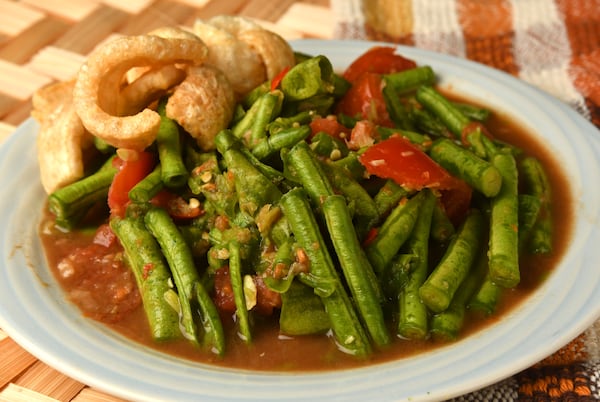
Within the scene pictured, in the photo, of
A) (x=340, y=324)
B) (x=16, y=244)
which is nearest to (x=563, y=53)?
(x=340, y=324)

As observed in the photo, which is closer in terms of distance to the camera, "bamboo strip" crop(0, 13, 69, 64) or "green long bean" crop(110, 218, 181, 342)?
"green long bean" crop(110, 218, 181, 342)

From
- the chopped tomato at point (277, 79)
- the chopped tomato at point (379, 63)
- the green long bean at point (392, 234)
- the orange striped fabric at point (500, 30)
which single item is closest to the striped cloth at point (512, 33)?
the orange striped fabric at point (500, 30)

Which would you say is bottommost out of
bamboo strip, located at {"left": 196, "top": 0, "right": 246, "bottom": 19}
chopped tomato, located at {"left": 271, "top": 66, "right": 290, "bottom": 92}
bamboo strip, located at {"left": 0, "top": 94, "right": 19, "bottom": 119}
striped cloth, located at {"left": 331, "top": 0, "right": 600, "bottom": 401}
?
striped cloth, located at {"left": 331, "top": 0, "right": 600, "bottom": 401}

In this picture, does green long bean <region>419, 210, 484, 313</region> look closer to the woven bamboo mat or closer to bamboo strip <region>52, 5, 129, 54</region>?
the woven bamboo mat

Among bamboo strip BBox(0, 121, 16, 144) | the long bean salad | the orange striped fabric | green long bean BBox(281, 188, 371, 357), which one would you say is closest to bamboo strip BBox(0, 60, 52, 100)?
bamboo strip BBox(0, 121, 16, 144)

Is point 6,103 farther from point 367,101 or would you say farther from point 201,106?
point 367,101

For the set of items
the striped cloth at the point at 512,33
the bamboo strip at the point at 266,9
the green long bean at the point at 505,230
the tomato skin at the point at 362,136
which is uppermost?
the tomato skin at the point at 362,136

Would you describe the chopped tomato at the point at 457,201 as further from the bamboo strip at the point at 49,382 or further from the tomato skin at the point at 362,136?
the bamboo strip at the point at 49,382
